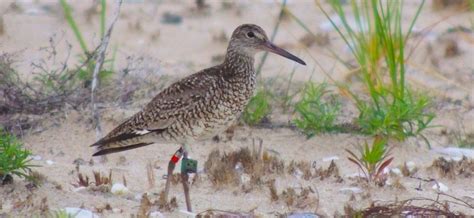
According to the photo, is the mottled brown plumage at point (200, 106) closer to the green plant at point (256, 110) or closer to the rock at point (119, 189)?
the rock at point (119, 189)

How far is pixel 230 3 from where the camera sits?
13.8 m

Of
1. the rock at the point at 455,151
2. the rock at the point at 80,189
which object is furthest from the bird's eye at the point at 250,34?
the rock at the point at 455,151

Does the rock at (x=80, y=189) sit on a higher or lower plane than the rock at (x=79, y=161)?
lower

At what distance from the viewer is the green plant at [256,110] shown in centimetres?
916

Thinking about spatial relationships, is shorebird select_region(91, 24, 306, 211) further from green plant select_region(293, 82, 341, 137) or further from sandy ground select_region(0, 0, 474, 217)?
green plant select_region(293, 82, 341, 137)

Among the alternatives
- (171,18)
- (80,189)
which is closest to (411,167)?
(80,189)

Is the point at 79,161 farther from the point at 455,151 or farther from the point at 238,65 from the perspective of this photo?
the point at 455,151

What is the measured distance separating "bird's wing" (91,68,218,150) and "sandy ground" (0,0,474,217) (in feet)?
1.24

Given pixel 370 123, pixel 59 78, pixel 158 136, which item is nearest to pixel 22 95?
pixel 59 78

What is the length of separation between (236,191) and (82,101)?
6.65 feet

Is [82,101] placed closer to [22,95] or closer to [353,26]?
[22,95]

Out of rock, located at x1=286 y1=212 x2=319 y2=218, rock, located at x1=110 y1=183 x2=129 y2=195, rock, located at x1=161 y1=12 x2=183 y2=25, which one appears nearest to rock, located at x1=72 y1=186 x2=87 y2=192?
rock, located at x1=110 y1=183 x2=129 y2=195

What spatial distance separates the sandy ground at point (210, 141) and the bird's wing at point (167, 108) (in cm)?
38

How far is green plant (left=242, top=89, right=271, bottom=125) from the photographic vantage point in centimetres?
916
